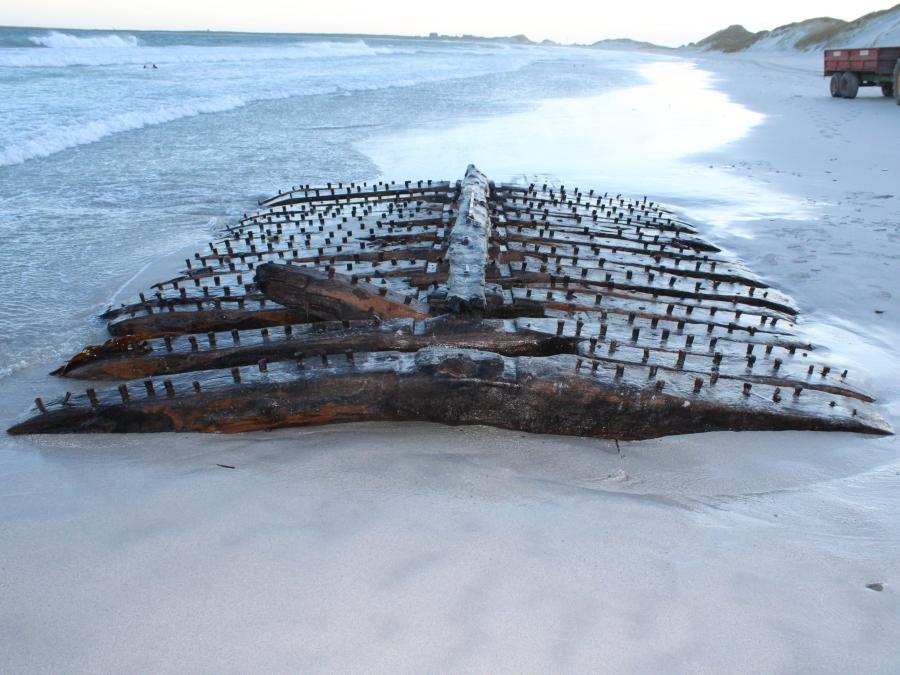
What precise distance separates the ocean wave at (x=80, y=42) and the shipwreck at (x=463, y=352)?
239 ft

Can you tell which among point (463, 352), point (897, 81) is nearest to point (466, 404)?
point (463, 352)

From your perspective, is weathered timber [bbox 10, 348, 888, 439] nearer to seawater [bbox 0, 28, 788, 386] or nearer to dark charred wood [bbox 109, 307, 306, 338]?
dark charred wood [bbox 109, 307, 306, 338]

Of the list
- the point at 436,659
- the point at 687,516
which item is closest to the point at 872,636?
the point at 687,516

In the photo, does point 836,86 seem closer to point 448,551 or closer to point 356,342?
point 356,342

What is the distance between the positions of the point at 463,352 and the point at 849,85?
2615 cm

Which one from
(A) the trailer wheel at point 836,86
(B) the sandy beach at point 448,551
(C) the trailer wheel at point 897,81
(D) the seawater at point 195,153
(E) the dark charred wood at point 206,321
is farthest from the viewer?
(A) the trailer wheel at point 836,86

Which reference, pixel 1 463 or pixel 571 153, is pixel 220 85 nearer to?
pixel 571 153

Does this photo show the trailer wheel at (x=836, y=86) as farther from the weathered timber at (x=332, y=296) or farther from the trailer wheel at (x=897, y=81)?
the weathered timber at (x=332, y=296)

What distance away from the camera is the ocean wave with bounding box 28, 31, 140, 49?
63312 millimetres

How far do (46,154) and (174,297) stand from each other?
12.5 m

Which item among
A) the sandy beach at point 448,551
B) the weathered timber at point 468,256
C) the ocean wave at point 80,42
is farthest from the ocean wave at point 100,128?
the ocean wave at point 80,42

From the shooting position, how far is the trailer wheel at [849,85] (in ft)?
76.3

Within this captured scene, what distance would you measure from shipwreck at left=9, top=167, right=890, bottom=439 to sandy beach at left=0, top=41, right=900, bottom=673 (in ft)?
0.50

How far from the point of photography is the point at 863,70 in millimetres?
22688
